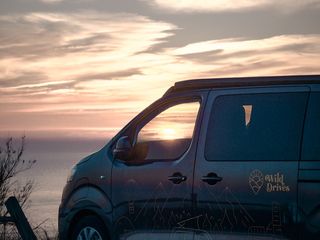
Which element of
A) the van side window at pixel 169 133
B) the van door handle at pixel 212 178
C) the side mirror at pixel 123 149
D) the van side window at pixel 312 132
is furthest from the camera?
the side mirror at pixel 123 149

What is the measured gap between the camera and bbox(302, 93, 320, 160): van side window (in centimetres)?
710

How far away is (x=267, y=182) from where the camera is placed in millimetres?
7309

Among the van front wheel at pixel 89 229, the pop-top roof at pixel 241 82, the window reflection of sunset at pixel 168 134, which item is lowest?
the van front wheel at pixel 89 229

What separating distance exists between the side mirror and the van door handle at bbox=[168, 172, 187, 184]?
639 mm

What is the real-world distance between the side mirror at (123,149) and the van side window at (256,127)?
1.01m

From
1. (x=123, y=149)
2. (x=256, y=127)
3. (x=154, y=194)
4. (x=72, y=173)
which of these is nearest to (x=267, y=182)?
(x=256, y=127)

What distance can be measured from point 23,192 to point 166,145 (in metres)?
17.6

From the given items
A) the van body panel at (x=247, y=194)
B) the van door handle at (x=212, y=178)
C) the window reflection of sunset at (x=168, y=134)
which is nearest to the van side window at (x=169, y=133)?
the window reflection of sunset at (x=168, y=134)

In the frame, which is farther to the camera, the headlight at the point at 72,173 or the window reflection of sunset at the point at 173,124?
the headlight at the point at 72,173

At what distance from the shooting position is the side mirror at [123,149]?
846cm

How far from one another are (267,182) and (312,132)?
0.65 meters

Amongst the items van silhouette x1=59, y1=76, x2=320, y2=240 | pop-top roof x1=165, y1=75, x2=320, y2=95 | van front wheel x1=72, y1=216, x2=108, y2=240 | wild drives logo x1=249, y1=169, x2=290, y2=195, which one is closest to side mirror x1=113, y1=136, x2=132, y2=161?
van silhouette x1=59, y1=76, x2=320, y2=240

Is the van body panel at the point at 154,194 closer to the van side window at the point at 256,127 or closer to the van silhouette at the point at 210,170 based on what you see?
the van silhouette at the point at 210,170

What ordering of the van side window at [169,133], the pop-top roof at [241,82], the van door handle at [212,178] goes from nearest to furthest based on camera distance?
the pop-top roof at [241,82] → the van door handle at [212,178] → the van side window at [169,133]
